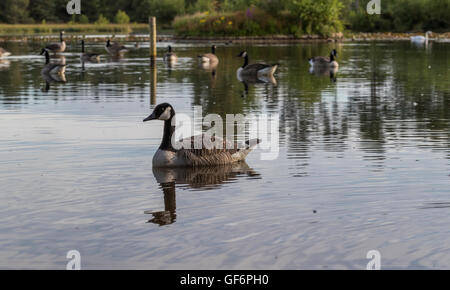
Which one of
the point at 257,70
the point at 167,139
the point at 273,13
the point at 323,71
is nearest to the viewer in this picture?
the point at 167,139

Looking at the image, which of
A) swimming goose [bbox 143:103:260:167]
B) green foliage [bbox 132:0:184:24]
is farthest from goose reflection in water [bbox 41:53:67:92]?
green foliage [bbox 132:0:184:24]

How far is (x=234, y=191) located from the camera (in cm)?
1156

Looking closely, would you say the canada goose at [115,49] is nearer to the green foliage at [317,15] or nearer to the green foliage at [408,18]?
the green foliage at [317,15]

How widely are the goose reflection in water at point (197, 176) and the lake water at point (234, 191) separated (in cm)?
4

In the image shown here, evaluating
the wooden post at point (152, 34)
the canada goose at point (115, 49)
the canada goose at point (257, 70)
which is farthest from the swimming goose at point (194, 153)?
the canada goose at point (115, 49)

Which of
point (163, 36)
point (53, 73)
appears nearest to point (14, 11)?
point (163, 36)

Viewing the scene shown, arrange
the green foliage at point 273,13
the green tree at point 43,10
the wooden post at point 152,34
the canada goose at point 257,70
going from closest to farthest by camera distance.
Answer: the canada goose at point 257,70
the wooden post at point 152,34
the green foliage at point 273,13
the green tree at point 43,10

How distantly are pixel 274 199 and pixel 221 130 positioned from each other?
23.2 feet

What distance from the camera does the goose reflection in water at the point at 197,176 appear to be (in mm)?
11997

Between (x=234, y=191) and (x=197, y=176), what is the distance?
1.46 m

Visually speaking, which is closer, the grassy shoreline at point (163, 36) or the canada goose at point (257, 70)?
the canada goose at point (257, 70)

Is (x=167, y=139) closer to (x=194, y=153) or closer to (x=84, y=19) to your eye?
(x=194, y=153)

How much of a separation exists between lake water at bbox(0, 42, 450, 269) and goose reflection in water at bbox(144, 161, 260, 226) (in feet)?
0.12

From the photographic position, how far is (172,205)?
10.8 metres
